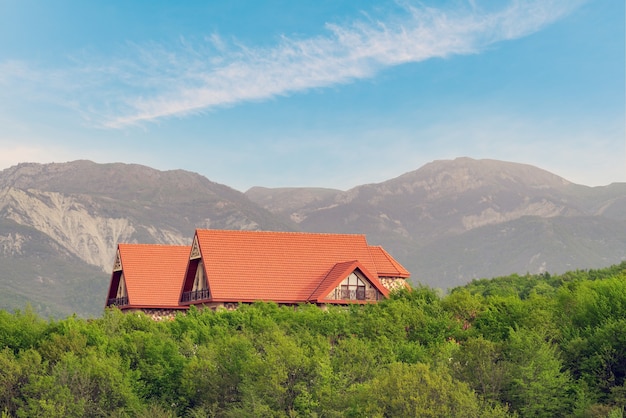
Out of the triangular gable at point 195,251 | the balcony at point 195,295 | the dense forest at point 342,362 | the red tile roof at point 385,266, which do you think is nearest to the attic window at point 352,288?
the red tile roof at point 385,266

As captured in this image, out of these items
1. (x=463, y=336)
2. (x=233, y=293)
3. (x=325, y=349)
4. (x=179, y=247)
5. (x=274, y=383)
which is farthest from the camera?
(x=179, y=247)

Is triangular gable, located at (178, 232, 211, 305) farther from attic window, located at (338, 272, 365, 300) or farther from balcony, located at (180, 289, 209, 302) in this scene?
attic window, located at (338, 272, 365, 300)

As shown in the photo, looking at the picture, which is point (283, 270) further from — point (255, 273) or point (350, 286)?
point (350, 286)

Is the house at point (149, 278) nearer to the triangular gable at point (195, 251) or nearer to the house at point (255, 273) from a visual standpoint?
the house at point (255, 273)

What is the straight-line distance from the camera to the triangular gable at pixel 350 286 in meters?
76.3

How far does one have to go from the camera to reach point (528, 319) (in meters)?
63.1

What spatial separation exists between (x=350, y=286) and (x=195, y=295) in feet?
37.0

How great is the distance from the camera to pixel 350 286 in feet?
253

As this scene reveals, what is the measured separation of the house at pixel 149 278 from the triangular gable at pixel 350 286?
1168 cm

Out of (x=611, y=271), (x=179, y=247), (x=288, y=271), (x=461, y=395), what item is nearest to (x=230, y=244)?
(x=288, y=271)

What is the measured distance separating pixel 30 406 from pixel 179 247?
1303 inches

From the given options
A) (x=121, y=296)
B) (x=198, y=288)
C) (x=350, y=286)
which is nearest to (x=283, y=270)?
(x=350, y=286)

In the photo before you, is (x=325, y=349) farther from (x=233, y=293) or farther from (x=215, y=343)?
(x=233, y=293)

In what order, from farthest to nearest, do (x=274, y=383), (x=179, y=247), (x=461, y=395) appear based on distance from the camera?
(x=179, y=247)
(x=274, y=383)
(x=461, y=395)
